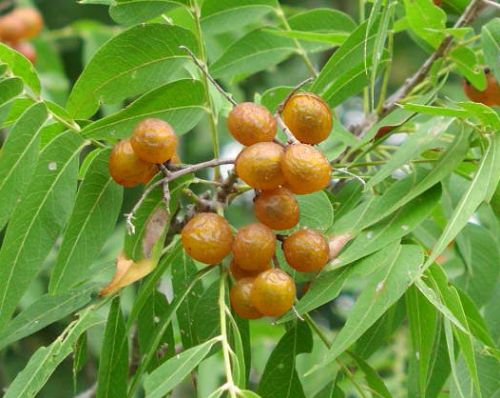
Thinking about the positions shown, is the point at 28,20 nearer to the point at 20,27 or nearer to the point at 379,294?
the point at 20,27

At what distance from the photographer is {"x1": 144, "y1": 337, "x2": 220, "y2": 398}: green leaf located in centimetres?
160

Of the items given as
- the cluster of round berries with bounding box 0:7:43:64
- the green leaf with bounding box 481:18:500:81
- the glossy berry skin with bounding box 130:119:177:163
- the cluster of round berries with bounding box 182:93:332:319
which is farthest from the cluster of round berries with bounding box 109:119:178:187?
the cluster of round berries with bounding box 0:7:43:64

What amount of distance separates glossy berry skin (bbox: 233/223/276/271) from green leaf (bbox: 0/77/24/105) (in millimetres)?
498

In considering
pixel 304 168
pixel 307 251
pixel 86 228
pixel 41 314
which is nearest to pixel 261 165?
pixel 304 168

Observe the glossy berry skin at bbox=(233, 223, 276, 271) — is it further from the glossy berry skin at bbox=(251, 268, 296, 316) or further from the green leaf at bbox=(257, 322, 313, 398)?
the green leaf at bbox=(257, 322, 313, 398)

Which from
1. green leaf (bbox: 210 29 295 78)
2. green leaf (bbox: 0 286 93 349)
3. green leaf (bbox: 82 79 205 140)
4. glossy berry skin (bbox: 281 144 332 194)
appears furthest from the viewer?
green leaf (bbox: 210 29 295 78)

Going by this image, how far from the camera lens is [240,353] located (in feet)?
5.67

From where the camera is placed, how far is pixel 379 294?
1683 millimetres

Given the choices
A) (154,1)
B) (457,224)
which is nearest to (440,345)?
(457,224)

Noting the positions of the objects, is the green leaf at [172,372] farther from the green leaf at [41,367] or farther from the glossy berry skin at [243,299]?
the green leaf at [41,367]

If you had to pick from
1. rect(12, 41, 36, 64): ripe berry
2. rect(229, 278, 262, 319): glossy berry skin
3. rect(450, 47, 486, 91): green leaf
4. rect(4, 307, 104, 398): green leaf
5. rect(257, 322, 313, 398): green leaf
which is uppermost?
rect(450, 47, 486, 91): green leaf

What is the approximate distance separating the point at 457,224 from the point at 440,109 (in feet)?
0.68

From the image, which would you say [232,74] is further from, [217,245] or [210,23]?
[217,245]

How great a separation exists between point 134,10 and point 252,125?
356mm
